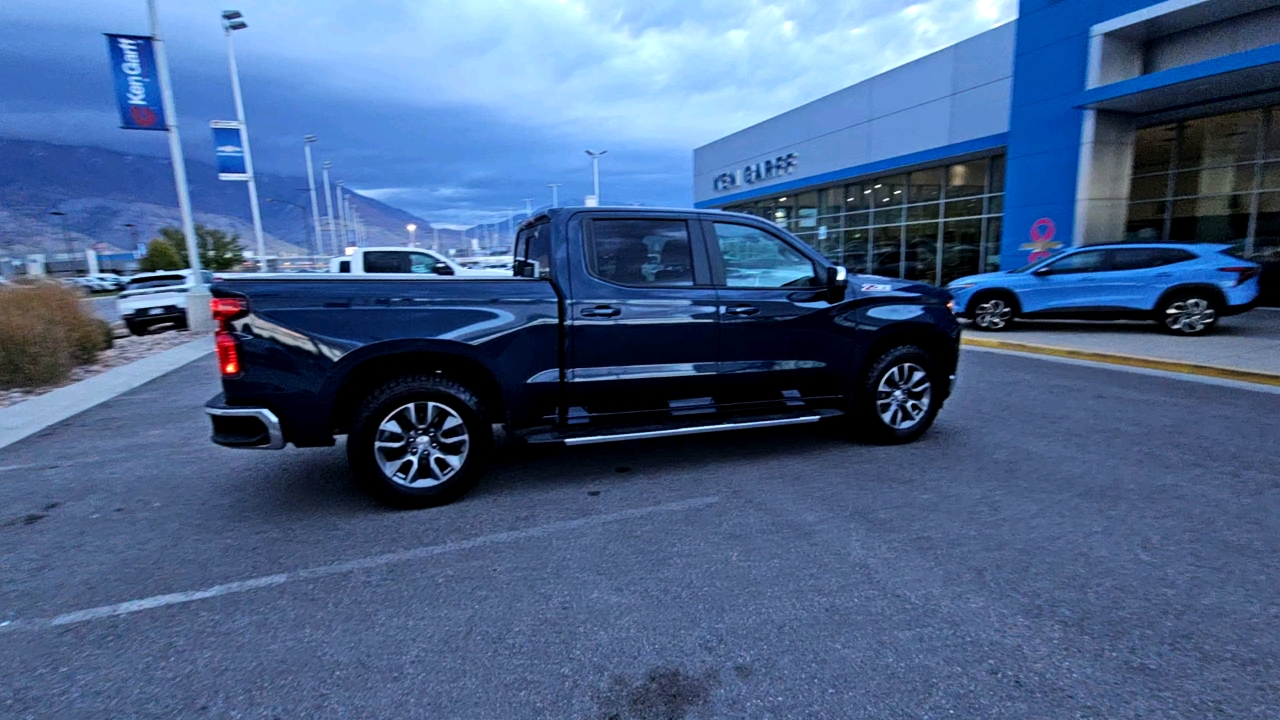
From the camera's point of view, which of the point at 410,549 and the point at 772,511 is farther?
the point at 772,511

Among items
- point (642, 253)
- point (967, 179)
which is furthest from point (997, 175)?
point (642, 253)

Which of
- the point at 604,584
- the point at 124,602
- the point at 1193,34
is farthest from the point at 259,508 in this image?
the point at 1193,34

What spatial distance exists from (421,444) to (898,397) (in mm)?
3797

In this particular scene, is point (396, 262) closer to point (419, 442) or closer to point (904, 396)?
point (419, 442)

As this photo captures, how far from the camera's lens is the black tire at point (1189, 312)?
33.9 ft

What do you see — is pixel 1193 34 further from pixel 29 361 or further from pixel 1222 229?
pixel 29 361

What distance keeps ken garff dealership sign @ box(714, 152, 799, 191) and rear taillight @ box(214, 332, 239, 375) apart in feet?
82.5

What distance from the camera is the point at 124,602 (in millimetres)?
3041

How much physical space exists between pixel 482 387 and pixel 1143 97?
51.1ft

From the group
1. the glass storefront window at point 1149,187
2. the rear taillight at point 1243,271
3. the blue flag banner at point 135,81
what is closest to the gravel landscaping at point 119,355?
the blue flag banner at point 135,81

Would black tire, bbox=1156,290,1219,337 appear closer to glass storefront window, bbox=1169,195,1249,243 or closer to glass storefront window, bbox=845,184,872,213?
glass storefront window, bbox=1169,195,1249,243

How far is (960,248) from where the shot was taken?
20.4 metres

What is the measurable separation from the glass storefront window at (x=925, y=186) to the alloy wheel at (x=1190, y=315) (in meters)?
11.4

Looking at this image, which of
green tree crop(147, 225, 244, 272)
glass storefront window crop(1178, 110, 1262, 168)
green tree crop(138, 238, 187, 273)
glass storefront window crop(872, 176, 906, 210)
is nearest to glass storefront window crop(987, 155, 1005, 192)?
glass storefront window crop(872, 176, 906, 210)
